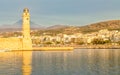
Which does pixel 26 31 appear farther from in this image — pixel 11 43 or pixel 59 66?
pixel 59 66

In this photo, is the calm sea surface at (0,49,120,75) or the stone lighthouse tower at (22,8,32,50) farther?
the stone lighthouse tower at (22,8,32,50)

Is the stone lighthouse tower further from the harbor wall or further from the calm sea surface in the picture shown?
the calm sea surface

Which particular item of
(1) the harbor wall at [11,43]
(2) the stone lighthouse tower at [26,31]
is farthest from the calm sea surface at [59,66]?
(1) the harbor wall at [11,43]

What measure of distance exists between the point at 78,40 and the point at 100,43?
22.1 m

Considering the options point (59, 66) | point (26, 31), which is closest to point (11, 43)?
point (26, 31)

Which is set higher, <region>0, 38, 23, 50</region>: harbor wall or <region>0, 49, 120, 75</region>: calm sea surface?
<region>0, 38, 23, 50</region>: harbor wall

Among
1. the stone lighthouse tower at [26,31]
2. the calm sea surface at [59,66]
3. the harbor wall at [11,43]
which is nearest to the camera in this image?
the calm sea surface at [59,66]

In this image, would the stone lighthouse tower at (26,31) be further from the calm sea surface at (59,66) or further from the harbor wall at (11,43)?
the calm sea surface at (59,66)

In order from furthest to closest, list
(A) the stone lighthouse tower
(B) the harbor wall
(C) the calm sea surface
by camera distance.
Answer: (B) the harbor wall, (A) the stone lighthouse tower, (C) the calm sea surface

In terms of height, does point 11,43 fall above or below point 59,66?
above

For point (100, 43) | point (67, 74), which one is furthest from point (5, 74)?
point (100, 43)

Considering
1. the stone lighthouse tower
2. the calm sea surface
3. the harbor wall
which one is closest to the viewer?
the calm sea surface

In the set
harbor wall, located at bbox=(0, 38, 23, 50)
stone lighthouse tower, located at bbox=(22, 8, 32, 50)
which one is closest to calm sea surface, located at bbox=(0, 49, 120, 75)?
stone lighthouse tower, located at bbox=(22, 8, 32, 50)

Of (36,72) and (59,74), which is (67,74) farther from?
(36,72)
